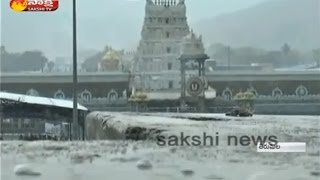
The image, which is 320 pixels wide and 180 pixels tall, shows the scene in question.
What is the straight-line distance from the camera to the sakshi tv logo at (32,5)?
371 cm

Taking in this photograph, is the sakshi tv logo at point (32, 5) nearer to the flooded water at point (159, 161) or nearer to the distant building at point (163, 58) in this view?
the flooded water at point (159, 161)

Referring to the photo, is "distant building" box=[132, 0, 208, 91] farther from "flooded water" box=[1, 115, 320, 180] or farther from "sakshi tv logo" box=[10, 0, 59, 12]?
"flooded water" box=[1, 115, 320, 180]

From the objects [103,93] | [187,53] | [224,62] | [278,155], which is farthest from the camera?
[103,93]

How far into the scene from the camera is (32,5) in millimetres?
3709

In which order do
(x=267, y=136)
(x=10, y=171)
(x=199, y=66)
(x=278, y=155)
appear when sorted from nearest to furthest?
(x=10, y=171) → (x=278, y=155) → (x=267, y=136) → (x=199, y=66)

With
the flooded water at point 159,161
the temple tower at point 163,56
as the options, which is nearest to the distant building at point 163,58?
the temple tower at point 163,56

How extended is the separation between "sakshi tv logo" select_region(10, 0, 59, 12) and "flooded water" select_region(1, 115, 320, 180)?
0.95m

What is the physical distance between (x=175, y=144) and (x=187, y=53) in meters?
21.4

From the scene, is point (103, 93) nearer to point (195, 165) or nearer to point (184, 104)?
point (184, 104)

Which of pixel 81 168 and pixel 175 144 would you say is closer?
pixel 81 168

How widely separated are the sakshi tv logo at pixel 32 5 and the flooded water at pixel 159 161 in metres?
0.95

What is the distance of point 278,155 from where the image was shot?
3504 mm

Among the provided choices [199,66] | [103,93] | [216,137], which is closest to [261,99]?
[199,66]

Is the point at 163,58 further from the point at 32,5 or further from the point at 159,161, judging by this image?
the point at 159,161
